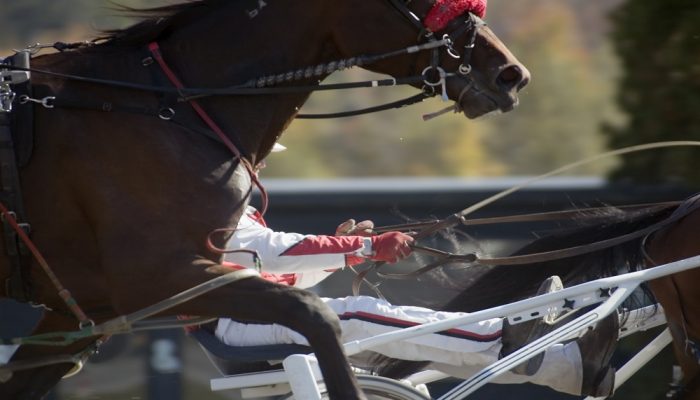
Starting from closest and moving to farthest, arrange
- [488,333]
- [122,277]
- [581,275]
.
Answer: [122,277] < [488,333] < [581,275]

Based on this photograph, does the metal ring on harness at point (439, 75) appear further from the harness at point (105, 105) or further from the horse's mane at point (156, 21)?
the horse's mane at point (156, 21)

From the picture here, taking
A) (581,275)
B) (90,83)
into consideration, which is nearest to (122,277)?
(90,83)

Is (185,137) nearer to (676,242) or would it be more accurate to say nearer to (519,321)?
(519,321)

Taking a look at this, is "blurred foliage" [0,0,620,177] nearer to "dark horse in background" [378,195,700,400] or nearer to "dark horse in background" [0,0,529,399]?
"dark horse in background" [378,195,700,400]

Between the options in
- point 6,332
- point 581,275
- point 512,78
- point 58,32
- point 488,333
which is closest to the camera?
point 512,78

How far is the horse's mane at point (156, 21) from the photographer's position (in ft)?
10.5

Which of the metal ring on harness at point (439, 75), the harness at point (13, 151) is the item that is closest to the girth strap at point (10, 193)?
the harness at point (13, 151)

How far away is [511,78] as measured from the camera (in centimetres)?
315

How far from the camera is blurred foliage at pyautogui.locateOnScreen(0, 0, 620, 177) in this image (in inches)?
446

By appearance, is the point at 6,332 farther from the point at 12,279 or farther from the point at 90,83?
the point at 90,83

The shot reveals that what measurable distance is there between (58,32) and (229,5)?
953cm

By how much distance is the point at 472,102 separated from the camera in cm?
315

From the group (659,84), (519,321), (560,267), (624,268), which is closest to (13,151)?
(519,321)

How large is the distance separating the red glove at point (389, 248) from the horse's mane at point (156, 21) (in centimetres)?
89
